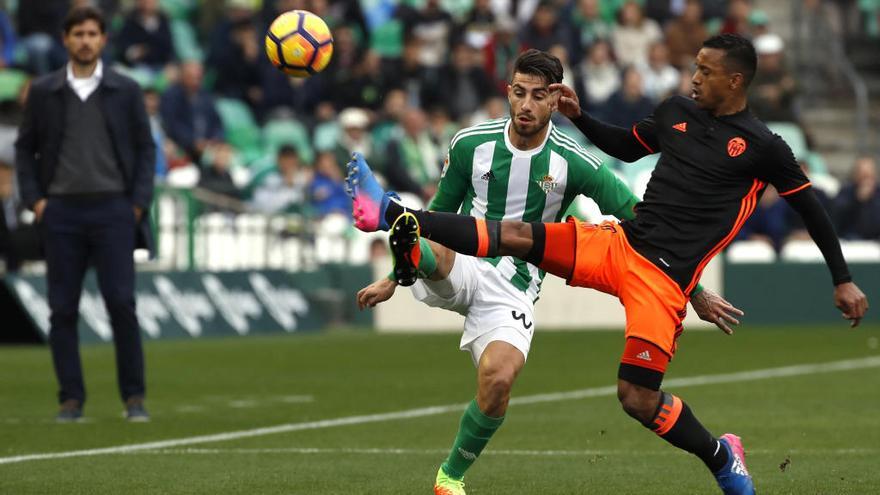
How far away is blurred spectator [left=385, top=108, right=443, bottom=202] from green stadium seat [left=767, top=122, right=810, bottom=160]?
510 centimetres

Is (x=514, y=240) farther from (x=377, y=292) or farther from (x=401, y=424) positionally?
(x=401, y=424)

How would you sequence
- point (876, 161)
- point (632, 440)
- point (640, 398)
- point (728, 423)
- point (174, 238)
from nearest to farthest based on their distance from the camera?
point (640, 398) < point (632, 440) < point (728, 423) < point (174, 238) < point (876, 161)

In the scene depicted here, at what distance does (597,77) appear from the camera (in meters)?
24.5

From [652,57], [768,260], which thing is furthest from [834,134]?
[768,260]

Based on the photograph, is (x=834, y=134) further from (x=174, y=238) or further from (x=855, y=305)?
(x=855, y=305)

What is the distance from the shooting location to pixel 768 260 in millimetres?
21578

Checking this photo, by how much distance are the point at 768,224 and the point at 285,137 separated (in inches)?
247

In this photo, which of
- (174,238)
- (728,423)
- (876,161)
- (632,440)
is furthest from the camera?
(876,161)

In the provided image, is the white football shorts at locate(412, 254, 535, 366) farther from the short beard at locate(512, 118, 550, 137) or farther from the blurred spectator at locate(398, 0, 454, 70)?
the blurred spectator at locate(398, 0, 454, 70)

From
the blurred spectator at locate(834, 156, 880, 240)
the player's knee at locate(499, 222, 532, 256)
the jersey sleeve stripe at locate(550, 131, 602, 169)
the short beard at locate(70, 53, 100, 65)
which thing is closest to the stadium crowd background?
the blurred spectator at locate(834, 156, 880, 240)

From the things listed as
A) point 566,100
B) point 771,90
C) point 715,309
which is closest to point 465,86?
point 771,90

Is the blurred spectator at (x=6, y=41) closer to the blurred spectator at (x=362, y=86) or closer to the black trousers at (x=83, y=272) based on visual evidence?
the blurred spectator at (x=362, y=86)

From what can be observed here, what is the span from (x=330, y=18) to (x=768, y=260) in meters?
7.01

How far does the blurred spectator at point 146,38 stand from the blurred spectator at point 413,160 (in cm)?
323
